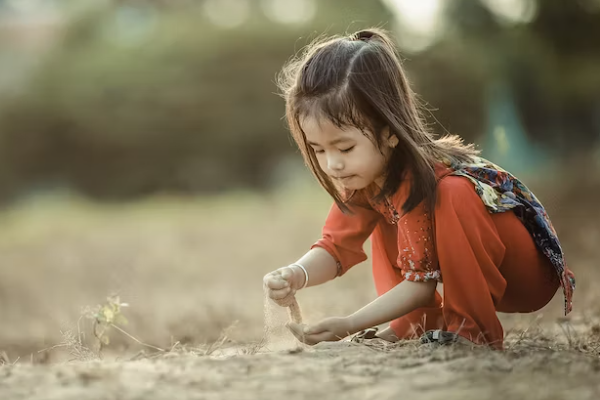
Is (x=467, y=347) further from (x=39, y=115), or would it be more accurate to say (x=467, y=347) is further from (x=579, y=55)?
(x=39, y=115)

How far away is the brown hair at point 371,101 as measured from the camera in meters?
2.27

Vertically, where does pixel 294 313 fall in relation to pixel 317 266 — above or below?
below

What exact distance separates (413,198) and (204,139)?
33.4 ft

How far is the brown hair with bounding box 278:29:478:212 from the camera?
7.45 ft

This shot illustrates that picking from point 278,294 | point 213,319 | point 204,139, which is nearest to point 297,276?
point 278,294

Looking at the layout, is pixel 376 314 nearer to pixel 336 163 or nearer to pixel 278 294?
pixel 278 294

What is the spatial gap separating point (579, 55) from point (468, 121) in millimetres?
1450

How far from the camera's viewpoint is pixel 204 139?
12.2m

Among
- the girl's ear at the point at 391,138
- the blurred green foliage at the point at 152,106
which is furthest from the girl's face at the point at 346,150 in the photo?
the blurred green foliage at the point at 152,106

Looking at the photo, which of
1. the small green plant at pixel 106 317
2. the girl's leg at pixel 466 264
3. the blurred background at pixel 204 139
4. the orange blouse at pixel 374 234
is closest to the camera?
the girl's leg at pixel 466 264

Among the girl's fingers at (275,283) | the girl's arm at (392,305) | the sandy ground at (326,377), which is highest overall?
the girl's fingers at (275,283)

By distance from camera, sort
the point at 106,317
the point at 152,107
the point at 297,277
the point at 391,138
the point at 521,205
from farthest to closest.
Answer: the point at 152,107 < the point at 106,317 < the point at 297,277 < the point at 521,205 < the point at 391,138

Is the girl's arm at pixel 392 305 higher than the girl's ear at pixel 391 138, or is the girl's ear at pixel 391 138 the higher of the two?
the girl's ear at pixel 391 138

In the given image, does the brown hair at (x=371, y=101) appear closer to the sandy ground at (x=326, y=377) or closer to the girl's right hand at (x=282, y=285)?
the girl's right hand at (x=282, y=285)
